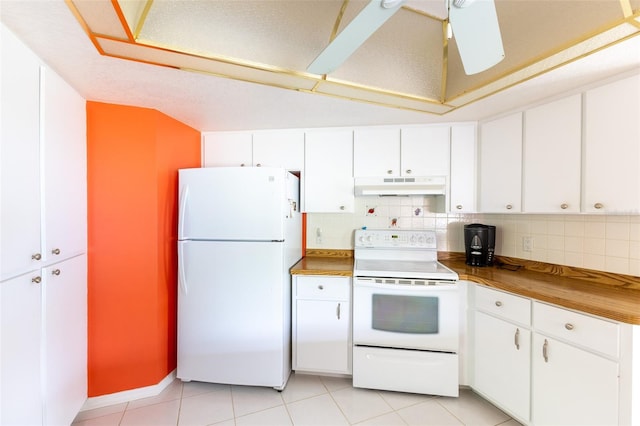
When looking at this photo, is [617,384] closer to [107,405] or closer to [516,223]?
[516,223]

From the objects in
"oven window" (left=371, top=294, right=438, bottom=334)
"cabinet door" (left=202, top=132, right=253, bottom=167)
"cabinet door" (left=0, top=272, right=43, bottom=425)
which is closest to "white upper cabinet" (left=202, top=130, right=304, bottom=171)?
"cabinet door" (left=202, top=132, right=253, bottom=167)

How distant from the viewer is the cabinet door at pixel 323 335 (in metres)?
1.98

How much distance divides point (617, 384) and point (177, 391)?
106 inches

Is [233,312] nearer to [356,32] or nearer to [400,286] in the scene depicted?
[400,286]

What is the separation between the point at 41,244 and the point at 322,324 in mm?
1788

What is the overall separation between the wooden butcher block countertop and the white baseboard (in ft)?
4.40

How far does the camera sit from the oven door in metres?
1.84

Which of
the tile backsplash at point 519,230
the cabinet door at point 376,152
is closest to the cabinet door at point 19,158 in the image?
the tile backsplash at point 519,230

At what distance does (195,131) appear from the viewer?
7.80 feet

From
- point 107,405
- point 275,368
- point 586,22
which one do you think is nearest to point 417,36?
point 586,22

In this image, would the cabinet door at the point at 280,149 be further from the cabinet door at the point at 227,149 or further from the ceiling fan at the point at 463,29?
the ceiling fan at the point at 463,29

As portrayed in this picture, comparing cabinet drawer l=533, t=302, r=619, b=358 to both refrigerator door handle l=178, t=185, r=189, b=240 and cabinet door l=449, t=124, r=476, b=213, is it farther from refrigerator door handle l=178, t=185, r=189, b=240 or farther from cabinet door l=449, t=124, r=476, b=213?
refrigerator door handle l=178, t=185, r=189, b=240

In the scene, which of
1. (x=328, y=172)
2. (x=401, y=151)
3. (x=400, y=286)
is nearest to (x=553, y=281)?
(x=400, y=286)

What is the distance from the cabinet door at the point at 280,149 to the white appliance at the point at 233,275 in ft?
1.72
